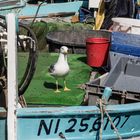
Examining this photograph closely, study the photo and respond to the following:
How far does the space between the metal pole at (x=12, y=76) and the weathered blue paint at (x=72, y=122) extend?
0.19 ft

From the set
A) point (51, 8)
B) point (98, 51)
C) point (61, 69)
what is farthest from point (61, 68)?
point (51, 8)

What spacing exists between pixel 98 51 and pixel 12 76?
2.35 meters

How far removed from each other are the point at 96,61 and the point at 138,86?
1.07 metres

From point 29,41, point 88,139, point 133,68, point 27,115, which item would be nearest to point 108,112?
point 88,139

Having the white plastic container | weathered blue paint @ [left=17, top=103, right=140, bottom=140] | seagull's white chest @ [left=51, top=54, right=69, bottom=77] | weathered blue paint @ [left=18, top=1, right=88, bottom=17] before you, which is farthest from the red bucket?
weathered blue paint @ [left=18, top=1, right=88, bottom=17]

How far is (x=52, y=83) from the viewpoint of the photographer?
4984 mm

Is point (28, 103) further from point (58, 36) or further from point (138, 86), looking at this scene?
point (58, 36)

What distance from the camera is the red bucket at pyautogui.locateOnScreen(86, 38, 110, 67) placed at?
5.45 m

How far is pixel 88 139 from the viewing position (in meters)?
3.59

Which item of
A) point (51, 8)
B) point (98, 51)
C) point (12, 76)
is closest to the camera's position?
point (12, 76)

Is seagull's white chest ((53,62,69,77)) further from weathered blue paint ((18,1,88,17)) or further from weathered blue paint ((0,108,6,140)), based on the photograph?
weathered blue paint ((18,1,88,17))

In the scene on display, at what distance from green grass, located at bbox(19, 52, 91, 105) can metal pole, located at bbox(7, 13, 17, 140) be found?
94cm

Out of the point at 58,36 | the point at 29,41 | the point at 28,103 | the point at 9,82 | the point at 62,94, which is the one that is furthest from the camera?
the point at 58,36

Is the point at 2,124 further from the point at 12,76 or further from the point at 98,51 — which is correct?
the point at 98,51
